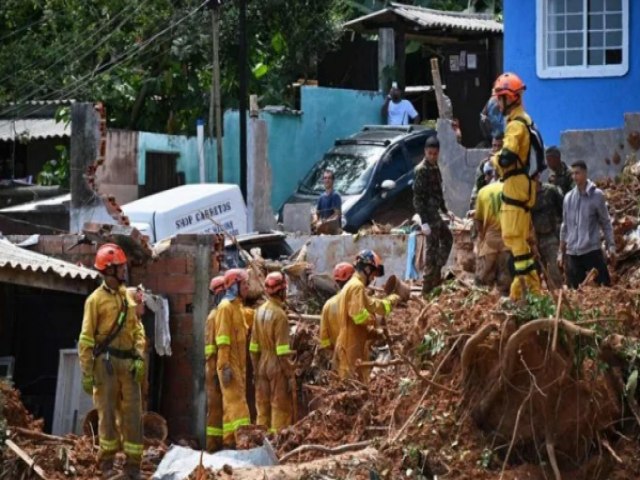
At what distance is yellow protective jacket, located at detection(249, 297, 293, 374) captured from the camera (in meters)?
15.6

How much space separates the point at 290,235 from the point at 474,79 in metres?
10.4

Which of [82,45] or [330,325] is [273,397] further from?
[82,45]

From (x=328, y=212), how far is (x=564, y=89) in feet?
13.2

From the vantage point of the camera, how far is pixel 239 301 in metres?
16.0

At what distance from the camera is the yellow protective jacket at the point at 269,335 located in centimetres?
1556

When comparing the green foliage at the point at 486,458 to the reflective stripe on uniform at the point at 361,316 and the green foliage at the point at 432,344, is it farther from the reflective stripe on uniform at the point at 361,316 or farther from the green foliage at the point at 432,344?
the reflective stripe on uniform at the point at 361,316

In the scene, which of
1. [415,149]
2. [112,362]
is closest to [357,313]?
[112,362]

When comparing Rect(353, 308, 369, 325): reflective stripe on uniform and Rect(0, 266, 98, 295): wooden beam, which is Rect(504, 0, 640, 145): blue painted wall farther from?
Rect(0, 266, 98, 295): wooden beam

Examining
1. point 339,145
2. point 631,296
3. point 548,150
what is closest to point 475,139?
point 339,145

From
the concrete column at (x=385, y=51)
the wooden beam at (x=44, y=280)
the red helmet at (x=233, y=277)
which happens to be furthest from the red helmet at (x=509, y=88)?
the concrete column at (x=385, y=51)

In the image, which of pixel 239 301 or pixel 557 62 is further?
pixel 557 62

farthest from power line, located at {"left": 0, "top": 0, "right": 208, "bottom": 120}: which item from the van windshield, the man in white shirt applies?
the van windshield

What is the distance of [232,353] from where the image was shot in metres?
15.9

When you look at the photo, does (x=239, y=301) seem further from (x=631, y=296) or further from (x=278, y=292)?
(x=631, y=296)
